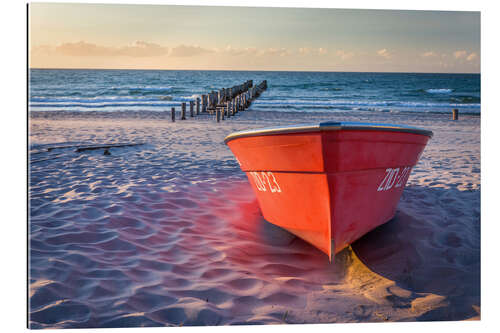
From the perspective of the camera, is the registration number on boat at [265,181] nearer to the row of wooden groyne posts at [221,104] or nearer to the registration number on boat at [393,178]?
the registration number on boat at [393,178]

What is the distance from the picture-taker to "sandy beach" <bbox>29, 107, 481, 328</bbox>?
7.75 feet

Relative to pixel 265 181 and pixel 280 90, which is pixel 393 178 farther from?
pixel 280 90

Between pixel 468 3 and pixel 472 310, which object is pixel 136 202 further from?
pixel 468 3

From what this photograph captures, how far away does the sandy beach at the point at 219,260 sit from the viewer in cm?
236

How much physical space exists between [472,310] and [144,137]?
6.57 meters

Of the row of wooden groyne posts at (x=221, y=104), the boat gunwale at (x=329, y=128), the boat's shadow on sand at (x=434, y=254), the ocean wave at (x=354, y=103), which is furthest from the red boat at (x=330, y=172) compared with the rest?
the row of wooden groyne posts at (x=221, y=104)

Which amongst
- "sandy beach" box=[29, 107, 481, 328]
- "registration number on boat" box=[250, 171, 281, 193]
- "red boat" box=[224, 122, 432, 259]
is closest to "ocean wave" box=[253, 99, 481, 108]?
"sandy beach" box=[29, 107, 481, 328]

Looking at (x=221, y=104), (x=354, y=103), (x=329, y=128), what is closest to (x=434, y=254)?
(x=329, y=128)

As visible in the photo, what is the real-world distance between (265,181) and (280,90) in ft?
47.0

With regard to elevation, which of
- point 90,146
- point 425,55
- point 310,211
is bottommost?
point 310,211

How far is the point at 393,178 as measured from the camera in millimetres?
2857

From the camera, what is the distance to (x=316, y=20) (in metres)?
3.66

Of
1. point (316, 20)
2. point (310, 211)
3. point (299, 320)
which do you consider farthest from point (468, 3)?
point (299, 320)

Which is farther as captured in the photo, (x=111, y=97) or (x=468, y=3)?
(x=111, y=97)
